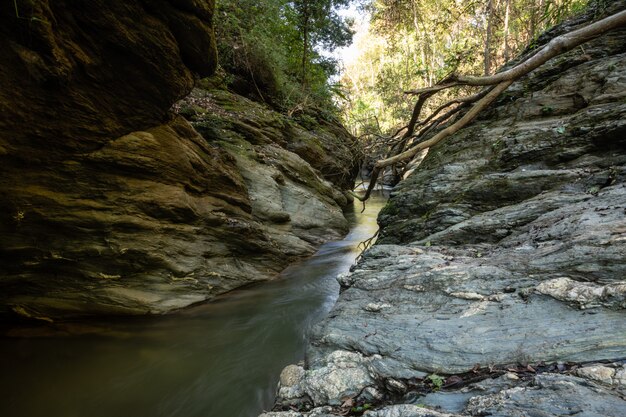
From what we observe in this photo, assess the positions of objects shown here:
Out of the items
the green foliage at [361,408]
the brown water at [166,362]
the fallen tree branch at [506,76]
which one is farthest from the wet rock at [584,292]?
the fallen tree branch at [506,76]

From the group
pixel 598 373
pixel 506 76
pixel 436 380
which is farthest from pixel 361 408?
pixel 506 76

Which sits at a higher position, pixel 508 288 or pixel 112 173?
pixel 112 173

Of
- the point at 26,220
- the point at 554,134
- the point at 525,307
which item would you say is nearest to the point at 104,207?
the point at 26,220

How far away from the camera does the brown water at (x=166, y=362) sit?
149 inches

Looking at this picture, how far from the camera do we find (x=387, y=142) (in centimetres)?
768

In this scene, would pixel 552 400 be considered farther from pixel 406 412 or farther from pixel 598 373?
pixel 406 412

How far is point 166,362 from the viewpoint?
448cm

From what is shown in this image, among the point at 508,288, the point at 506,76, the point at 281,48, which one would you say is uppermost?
the point at 281,48

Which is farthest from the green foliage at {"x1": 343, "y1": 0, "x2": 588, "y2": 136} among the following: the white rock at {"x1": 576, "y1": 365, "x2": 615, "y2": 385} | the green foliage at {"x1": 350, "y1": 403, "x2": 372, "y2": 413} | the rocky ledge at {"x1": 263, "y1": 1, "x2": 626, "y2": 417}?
the white rock at {"x1": 576, "y1": 365, "x2": 615, "y2": 385}

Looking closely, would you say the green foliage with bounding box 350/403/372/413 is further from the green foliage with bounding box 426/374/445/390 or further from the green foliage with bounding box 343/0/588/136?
the green foliage with bounding box 343/0/588/136

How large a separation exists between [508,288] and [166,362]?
4328 millimetres

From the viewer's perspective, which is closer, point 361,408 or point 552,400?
point 552,400

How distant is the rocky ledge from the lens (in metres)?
1.81

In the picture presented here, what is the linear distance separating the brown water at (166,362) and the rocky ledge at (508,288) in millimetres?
1808
